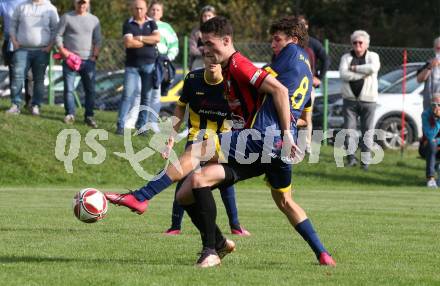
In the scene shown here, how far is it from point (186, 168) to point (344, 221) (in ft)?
13.9

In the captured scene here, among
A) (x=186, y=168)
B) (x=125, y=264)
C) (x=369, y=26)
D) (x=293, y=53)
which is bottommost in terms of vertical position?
(x=369, y=26)

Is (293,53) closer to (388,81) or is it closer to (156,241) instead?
(156,241)

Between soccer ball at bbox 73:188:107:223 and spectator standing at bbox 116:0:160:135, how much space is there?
32.1 ft

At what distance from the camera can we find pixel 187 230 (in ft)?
36.1

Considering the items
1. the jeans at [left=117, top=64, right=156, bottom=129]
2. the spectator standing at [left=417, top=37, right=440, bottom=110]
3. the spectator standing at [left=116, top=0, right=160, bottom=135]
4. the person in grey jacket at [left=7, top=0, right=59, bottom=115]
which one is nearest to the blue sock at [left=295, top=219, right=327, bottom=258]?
the spectator standing at [left=116, top=0, right=160, bottom=135]

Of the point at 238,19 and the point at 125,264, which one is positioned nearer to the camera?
the point at 125,264

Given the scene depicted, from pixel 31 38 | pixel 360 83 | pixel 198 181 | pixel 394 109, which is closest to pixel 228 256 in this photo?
pixel 198 181

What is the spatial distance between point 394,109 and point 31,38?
789cm

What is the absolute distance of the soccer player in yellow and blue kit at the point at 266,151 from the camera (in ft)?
26.0

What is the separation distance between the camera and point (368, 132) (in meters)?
19.8

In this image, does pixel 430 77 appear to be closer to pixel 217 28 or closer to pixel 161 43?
pixel 161 43

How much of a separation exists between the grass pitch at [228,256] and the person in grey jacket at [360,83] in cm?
507

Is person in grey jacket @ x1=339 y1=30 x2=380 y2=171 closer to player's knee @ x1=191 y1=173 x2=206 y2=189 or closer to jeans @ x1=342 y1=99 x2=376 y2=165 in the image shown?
jeans @ x1=342 y1=99 x2=376 y2=165

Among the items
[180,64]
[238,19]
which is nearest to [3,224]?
[180,64]
